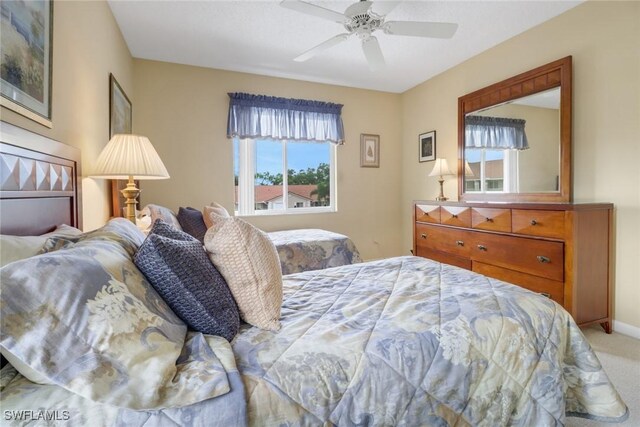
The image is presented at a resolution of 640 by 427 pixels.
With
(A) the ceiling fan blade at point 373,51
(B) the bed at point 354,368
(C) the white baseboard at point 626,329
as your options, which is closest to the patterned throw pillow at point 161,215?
(B) the bed at point 354,368

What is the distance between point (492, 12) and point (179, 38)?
2.83m

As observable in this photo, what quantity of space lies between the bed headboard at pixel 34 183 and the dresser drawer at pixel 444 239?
299 centimetres

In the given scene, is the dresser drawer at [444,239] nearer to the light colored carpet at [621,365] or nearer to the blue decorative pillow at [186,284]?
the light colored carpet at [621,365]

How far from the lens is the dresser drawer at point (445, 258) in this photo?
9.94 ft

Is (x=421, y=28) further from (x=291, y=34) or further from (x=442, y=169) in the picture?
(x=442, y=169)

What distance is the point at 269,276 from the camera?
A: 115cm

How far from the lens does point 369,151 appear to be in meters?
4.59

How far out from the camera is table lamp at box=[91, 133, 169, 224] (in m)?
1.83

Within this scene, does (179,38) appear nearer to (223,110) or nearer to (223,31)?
(223,31)

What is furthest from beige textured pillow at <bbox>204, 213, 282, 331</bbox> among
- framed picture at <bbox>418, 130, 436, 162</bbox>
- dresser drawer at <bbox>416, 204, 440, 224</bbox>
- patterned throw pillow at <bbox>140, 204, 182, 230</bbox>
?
framed picture at <bbox>418, 130, 436, 162</bbox>

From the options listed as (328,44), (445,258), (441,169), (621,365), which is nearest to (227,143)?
(328,44)

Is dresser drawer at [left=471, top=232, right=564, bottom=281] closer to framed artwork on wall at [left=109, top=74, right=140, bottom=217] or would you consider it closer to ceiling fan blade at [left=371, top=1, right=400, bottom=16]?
ceiling fan blade at [left=371, top=1, right=400, bottom=16]

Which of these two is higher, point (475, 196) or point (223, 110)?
point (223, 110)

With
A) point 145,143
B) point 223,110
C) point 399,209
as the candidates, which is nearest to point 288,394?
point 145,143
